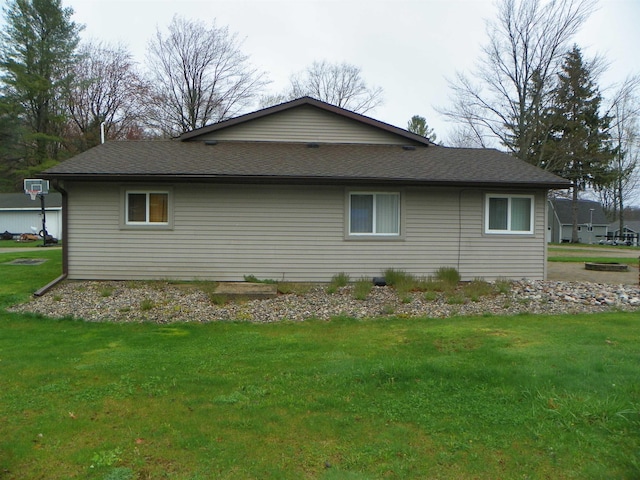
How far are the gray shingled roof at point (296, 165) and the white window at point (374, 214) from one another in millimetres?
662

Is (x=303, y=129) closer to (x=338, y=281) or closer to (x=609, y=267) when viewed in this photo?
(x=338, y=281)

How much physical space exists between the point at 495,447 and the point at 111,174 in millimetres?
9805

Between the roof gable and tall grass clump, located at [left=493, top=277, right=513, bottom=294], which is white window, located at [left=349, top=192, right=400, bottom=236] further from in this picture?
the roof gable

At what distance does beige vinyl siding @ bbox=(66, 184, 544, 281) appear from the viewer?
11.2 m

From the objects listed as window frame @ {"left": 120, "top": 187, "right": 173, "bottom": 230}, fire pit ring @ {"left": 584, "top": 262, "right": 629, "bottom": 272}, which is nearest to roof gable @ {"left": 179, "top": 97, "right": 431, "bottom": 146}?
window frame @ {"left": 120, "top": 187, "right": 173, "bottom": 230}

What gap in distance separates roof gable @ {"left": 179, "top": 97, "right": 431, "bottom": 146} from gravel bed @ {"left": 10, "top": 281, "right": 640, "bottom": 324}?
5162 mm

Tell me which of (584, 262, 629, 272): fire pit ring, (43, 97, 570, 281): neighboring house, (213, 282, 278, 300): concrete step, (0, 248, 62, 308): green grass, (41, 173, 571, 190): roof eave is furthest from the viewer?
(584, 262, 629, 272): fire pit ring

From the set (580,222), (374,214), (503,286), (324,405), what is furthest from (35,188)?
(580,222)

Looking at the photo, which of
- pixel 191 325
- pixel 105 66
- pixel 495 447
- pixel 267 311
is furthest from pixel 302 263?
pixel 105 66

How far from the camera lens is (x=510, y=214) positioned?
11.7m

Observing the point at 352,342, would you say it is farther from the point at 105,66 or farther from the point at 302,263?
the point at 105,66

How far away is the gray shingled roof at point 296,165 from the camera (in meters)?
10.7

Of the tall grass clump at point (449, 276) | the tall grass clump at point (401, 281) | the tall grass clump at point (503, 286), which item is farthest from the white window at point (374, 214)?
the tall grass clump at point (503, 286)

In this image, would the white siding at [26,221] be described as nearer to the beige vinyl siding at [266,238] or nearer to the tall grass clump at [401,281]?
the beige vinyl siding at [266,238]
